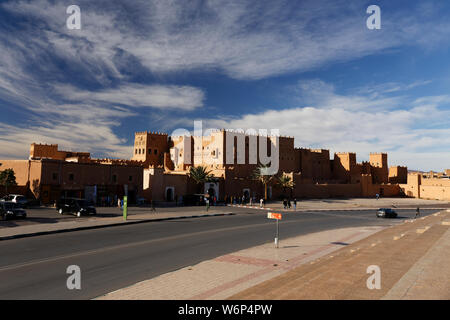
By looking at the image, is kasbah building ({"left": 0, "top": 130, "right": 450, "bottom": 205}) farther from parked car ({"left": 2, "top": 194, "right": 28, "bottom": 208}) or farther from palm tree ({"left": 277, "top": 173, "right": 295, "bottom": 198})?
parked car ({"left": 2, "top": 194, "right": 28, "bottom": 208})

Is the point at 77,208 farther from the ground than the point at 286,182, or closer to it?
closer to it

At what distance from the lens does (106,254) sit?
12.3 metres

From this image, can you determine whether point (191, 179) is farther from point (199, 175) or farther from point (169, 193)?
point (169, 193)

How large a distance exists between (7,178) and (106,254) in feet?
89.6

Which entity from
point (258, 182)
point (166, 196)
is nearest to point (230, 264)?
point (166, 196)

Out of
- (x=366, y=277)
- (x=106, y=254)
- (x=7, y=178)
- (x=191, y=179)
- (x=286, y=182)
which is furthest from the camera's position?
(x=286, y=182)

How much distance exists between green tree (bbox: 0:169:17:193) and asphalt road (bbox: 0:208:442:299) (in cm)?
2029

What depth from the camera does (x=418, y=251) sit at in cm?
1248

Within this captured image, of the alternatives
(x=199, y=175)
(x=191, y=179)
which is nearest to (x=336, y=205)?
(x=199, y=175)

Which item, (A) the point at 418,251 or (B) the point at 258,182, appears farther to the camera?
(B) the point at 258,182

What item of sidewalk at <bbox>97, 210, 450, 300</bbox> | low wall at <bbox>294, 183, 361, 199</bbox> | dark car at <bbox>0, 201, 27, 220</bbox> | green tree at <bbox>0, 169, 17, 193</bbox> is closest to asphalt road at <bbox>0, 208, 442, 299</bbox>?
sidewalk at <bbox>97, 210, 450, 300</bbox>
